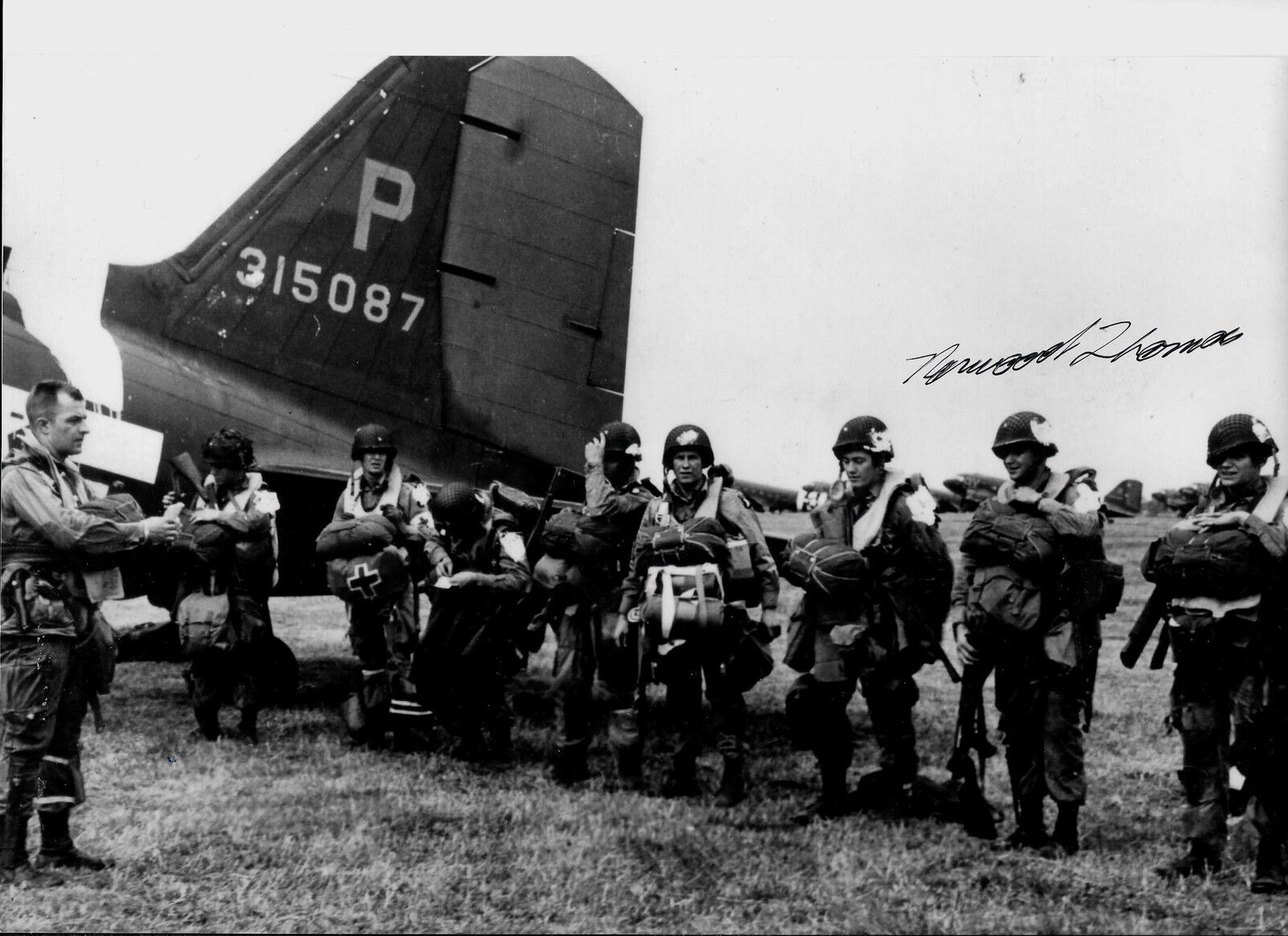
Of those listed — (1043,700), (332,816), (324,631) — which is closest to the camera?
(1043,700)

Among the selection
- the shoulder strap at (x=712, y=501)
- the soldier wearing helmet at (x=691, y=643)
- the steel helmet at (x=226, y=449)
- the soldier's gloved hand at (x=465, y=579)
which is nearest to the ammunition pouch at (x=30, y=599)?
the steel helmet at (x=226, y=449)

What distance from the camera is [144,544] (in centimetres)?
489

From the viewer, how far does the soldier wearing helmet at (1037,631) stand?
4809 mm

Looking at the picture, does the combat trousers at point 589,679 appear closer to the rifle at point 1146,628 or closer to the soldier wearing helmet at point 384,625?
the soldier wearing helmet at point 384,625

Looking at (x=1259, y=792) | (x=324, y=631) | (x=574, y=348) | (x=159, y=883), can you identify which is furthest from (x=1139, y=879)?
(x=324, y=631)

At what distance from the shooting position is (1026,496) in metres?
4.96

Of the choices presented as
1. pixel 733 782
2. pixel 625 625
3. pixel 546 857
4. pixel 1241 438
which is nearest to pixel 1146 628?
pixel 1241 438

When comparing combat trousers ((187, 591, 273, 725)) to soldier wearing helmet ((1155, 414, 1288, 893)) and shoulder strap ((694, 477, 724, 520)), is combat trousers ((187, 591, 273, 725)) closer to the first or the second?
shoulder strap ((694, 477, 724, 520))

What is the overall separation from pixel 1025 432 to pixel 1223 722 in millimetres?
1558

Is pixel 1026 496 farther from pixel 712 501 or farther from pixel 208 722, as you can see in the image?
pixel 208 722

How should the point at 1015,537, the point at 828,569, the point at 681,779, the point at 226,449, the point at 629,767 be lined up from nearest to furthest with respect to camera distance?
the point at 1015,537, the point at 828,569, the point at 681,779, the point at 629,767, the point at 226,449

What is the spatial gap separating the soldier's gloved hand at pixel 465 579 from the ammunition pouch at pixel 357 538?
1.87 ft

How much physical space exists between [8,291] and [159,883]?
13.0 ft

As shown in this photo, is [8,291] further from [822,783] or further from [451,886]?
[822,783]
